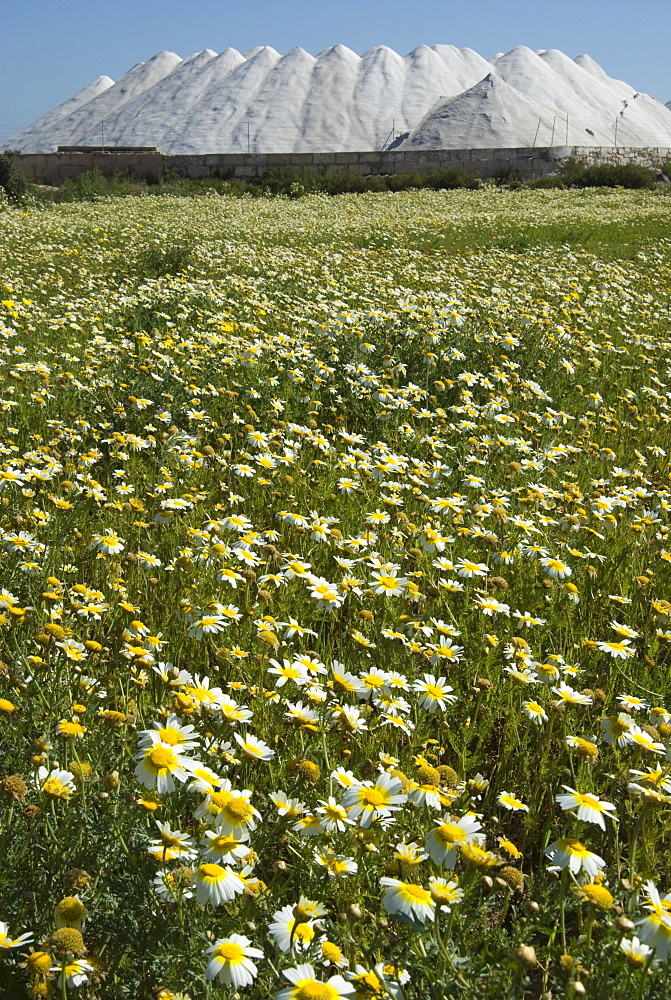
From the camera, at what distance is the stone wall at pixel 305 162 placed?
2991cm

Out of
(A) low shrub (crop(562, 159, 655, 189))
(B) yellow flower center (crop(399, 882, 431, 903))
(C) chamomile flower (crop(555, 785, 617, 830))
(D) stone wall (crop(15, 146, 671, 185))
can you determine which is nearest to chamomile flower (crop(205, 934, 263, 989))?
(B) yellow flower center (crop(399, 882, 431, 903))

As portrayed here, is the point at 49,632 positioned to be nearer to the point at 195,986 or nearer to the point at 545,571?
the point at 195,986

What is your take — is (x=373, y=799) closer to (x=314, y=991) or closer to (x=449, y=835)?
(x=449, y=835)

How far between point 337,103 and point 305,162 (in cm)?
5800

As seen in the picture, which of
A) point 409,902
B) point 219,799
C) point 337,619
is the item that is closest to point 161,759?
point 219,799

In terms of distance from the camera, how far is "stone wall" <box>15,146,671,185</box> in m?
29.9

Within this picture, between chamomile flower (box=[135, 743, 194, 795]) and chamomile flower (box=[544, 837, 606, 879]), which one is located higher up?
chamomile flower (box=[135, 743, 194, 795])

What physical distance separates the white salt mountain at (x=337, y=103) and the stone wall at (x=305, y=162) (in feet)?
94.8

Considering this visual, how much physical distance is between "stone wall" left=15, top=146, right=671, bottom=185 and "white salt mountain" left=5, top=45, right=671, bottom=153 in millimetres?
28901

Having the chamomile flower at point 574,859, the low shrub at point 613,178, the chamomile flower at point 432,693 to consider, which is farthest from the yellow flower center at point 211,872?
the low shrub at point 613,178

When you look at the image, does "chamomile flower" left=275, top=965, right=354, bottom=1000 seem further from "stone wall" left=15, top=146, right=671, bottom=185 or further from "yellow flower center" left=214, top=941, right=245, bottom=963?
"stone wall" left=15, top=146, right=671, bottom=185

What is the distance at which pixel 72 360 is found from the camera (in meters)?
4.68

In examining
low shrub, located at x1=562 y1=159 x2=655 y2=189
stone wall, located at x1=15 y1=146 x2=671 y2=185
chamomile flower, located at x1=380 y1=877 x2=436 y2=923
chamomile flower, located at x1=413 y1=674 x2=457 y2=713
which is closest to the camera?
chamomile flower, located at x1=380 y1=877 x2=436 y2=923

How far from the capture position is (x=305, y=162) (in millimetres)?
32531
